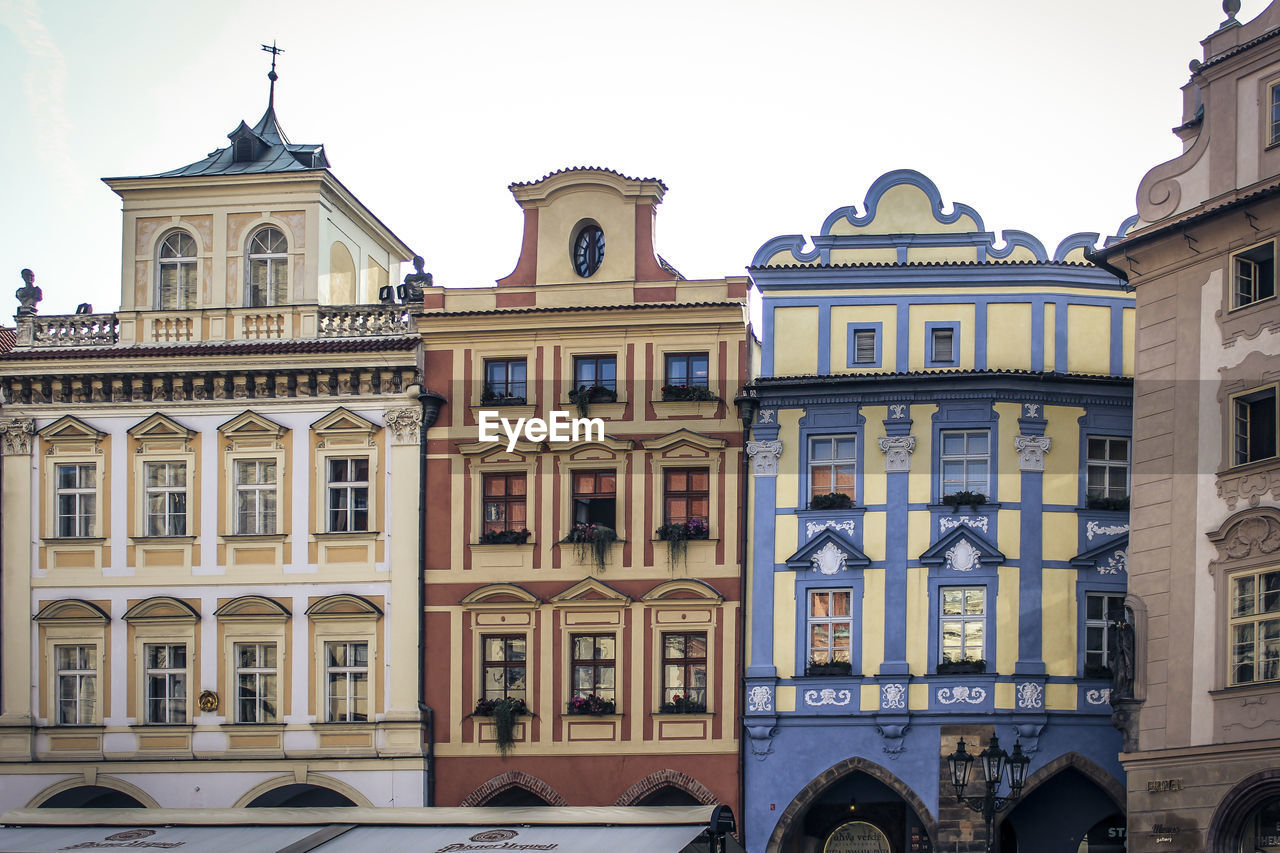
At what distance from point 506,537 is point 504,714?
133 inches

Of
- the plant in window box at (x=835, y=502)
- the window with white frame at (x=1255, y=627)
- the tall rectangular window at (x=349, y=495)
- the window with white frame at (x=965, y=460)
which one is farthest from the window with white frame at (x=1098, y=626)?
the tall rectangular window at (x=349, y=495)

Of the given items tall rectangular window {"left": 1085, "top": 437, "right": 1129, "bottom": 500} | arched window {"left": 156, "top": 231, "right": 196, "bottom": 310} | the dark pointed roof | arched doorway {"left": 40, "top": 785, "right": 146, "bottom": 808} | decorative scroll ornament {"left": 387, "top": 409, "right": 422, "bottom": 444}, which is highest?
the dark pointed roof

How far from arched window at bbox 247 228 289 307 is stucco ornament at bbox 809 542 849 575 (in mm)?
11974

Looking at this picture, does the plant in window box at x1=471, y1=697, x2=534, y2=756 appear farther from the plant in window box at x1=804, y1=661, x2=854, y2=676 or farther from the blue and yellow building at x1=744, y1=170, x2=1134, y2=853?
the plant in window box at x1=804, y1=661, x2=854, y2=676

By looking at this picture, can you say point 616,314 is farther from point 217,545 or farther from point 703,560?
point 217,545

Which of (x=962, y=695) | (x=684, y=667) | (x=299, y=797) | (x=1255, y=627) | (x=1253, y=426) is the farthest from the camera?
(x=299, y=797)

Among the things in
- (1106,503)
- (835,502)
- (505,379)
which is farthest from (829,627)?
(505,379)

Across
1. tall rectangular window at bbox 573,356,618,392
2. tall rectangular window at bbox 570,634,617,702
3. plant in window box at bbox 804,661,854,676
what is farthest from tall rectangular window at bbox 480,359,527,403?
plant in window box at bbox 804,661,854,676

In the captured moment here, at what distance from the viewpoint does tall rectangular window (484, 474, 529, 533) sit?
3744 cm

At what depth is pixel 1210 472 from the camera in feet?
94.2

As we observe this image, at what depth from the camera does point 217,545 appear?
3797cm

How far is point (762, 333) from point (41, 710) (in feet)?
52.2

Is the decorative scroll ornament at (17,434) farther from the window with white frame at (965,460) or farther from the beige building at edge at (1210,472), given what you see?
the beige building at edge at (1210,472)

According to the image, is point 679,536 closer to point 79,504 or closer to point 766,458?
point 766,458
